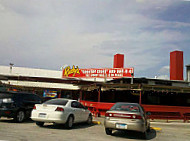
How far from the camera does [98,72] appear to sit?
89.3ft

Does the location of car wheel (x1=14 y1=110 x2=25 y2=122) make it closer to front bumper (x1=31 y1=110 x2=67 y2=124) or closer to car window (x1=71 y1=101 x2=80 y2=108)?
front bumper (x1=31 y1=110 x2=67 y2=124)

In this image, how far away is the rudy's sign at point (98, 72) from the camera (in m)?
25.1

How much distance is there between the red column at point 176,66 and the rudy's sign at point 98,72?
7.60 m

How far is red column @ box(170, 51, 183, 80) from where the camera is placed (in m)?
27.9

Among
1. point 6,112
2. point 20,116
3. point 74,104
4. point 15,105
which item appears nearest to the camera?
point 6,112

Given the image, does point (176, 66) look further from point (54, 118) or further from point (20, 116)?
point (20, 116)

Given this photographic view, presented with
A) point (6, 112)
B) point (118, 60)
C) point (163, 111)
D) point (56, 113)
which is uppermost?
point (118, 60)

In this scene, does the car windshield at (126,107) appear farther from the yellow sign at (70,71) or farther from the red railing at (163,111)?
the yellow sign at (70,71)

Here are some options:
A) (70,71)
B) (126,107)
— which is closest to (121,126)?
(126,107)

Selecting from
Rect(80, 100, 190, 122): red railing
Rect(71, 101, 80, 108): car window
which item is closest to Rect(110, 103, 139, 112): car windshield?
Rect(71, 101, 80, 108): car window

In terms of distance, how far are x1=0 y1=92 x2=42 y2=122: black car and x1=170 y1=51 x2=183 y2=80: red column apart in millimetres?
22368

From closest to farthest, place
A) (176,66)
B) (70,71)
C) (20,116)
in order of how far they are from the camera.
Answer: (20,116) → (176,66) → (70,71)

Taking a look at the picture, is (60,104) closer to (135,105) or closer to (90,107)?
(135,105)

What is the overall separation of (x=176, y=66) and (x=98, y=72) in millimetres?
11150
